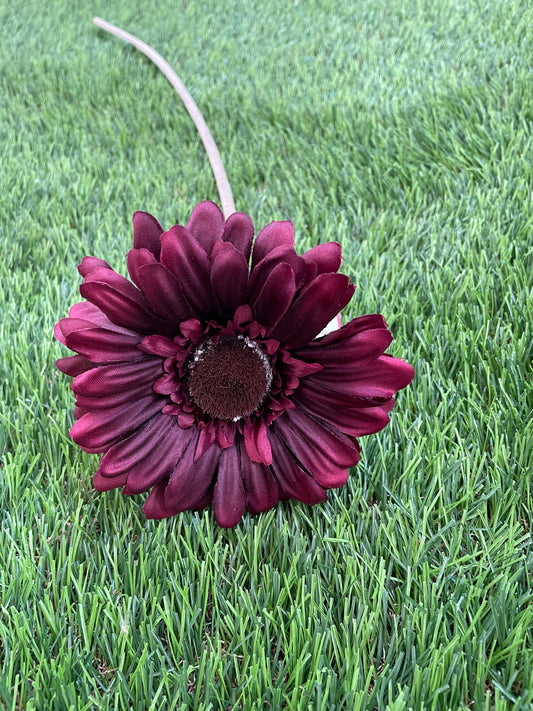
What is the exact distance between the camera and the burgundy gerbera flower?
694 mm

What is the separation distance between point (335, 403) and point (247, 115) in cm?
144

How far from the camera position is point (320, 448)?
2.48 feet

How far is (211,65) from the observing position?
7.57ft

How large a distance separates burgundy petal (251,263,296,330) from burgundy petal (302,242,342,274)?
55 mm

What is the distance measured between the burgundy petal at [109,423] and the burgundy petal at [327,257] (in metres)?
0.26

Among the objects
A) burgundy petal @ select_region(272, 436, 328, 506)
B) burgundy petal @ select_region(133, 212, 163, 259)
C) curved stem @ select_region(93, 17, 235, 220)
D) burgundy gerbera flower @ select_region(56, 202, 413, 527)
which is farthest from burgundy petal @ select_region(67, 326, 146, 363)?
curved stem @ select_region(93, 17, 235, 220)

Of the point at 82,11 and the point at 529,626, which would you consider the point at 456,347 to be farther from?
the point at 82,11

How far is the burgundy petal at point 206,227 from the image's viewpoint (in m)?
0.74

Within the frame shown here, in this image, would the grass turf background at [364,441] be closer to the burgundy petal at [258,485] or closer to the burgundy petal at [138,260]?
the burgundy petal at [258,485]

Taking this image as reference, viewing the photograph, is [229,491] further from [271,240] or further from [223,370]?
[271,240]

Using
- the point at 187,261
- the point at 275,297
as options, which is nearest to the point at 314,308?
the point at 275,297

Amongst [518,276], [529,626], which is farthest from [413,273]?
[529,626]

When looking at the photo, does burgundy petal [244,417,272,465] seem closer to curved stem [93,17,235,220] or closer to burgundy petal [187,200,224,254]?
burgundy petal [187,200,224,254]

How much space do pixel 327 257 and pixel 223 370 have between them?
0.18 meters
